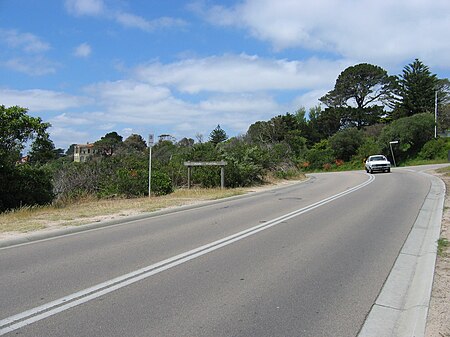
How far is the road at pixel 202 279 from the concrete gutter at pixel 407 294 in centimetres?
16

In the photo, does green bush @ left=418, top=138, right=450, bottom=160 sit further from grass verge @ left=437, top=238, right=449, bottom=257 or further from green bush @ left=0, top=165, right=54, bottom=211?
grass verge @ left=437, top=238, right=449, bottom=257

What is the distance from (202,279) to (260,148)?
26008 millimetres

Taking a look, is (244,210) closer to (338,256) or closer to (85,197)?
(338,256)

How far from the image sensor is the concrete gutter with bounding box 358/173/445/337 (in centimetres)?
422

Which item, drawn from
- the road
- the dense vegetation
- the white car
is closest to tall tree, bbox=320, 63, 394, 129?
the dense vegetation

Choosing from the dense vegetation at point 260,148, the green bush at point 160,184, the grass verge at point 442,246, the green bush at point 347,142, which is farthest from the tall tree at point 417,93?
the grass verge at point 442,246

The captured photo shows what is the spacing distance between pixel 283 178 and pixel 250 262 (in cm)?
2570

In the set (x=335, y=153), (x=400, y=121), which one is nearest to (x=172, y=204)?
(x=400, y=121)

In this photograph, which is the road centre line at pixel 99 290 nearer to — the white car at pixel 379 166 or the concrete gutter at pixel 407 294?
the concrete gutter at pixel 407 294

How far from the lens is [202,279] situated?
5914mm

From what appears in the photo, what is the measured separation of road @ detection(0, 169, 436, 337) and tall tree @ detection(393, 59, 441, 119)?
6599 centimetres

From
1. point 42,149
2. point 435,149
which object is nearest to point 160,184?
point 42,149

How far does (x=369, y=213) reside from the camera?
12.4m

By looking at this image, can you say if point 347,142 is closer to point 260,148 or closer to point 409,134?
point 409,134
